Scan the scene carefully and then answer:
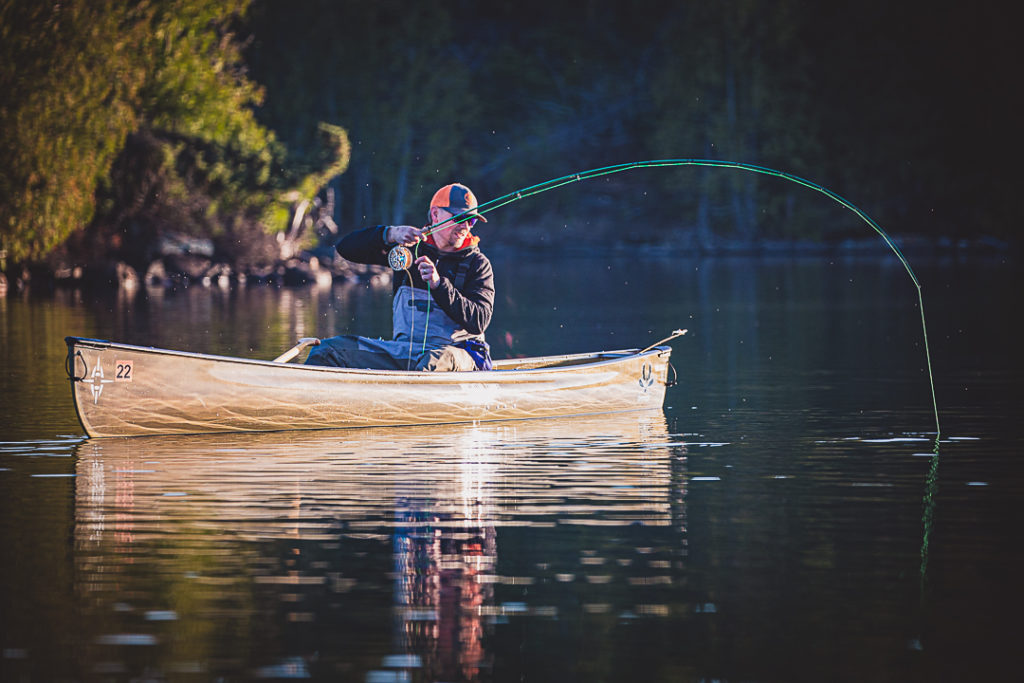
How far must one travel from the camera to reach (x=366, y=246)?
13.2m

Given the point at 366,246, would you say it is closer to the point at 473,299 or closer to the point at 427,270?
the point at 427,270

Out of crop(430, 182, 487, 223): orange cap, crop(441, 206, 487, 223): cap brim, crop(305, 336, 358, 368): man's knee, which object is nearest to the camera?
crop(441, 206, 487, 223): cap brim

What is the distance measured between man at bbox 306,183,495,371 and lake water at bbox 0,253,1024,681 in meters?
0.65

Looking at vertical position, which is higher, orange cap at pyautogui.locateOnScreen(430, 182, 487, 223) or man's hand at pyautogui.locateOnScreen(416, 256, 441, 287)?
orange cap at pyautogui.locateOnScreen(430, 182, 487, 223)

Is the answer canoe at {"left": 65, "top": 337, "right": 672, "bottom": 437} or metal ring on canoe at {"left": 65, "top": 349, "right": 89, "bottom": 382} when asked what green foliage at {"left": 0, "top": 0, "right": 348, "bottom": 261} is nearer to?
canoe at {"left": 65, "top": 337, "right": 672, "bottom": 437}

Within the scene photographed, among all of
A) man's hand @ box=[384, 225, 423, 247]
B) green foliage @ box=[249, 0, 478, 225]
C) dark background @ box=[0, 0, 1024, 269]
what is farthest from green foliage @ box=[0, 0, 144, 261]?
green foliage @ box=[249, 0, 478, 225]

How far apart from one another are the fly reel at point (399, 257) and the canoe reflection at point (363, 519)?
139 cm

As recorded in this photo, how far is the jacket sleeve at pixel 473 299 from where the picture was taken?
13.3 meters

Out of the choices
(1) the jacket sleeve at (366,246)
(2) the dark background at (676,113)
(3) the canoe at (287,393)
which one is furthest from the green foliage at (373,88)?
(1) the jacket sleeve at (366,246)

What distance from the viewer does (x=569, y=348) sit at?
2291 cm

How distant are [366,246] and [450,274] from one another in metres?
0.77

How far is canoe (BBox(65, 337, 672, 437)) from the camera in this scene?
12.3 meters

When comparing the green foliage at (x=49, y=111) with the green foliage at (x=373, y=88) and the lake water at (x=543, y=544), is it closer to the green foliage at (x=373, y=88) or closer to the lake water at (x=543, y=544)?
the lake water at (x=543, y=544)

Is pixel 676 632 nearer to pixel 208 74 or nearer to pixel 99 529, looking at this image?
pixel 99 529
